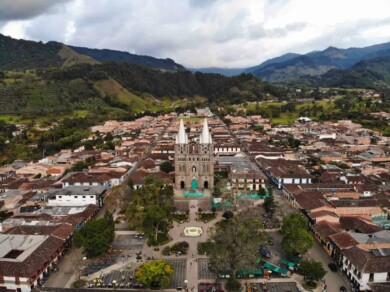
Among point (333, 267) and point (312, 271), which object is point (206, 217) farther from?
point (312, 271)

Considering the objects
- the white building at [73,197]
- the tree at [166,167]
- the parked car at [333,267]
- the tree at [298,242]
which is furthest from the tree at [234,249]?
the tree at [166,167]

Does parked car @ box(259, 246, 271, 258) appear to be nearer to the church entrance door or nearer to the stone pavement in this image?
the stone pavement

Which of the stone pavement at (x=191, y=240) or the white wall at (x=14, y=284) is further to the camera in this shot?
the stone pavement at (x=191, y=240)

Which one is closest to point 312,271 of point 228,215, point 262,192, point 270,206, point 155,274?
point 155,274

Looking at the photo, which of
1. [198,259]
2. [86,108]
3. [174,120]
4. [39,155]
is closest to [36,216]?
[198,259]

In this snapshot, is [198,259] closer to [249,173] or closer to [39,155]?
[249,173]

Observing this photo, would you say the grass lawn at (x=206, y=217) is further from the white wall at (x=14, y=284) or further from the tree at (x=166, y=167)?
the white wall at (x=14, y=284)
